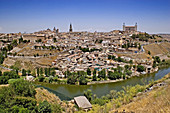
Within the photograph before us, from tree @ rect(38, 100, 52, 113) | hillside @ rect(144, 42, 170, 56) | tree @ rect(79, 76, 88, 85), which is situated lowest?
tree @ rect(79, 76, 88, 85)

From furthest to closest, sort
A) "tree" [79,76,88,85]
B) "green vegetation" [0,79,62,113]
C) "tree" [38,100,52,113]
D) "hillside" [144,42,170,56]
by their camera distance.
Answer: "hillside" [144,42,170,56] < "tree" [79,76,88,85] < "tree" [38,100,52,113] < "green vegetation" [0,79,62,113]

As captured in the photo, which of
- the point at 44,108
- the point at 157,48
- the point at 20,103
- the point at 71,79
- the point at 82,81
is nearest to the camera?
the point at 44,108

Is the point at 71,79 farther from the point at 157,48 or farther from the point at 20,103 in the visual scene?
the point at 157,48

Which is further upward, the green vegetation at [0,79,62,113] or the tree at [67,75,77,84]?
the green vegetation at [0,79,62,113]

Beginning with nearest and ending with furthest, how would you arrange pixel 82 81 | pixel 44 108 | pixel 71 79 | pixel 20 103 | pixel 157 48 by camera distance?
pixel 44 108, pixel 20 103, pixel 82 81, pixel 71 79, pixel 157 48

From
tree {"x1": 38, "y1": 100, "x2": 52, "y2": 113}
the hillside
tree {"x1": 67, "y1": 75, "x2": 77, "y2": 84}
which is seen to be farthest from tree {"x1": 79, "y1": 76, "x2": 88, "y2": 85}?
the hillside

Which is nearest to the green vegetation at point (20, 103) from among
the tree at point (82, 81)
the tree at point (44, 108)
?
the tree at point (44, 108)

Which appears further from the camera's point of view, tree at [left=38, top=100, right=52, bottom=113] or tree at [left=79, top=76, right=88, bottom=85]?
tree at [left=79, top=76, right=88, bottom=85]

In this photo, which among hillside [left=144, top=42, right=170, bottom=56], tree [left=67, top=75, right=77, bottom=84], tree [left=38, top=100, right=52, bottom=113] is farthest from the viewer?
hillside [left=144, top=42, right=170, bottom=56]

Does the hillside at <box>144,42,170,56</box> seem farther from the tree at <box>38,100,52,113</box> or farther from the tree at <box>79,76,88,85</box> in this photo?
the tree at <box>38,100,52,113</box>

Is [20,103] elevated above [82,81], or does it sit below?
above

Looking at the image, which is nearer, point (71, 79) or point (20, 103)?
point (20, 103)

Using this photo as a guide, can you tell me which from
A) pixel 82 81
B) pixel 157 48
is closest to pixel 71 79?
pixel 82 81
